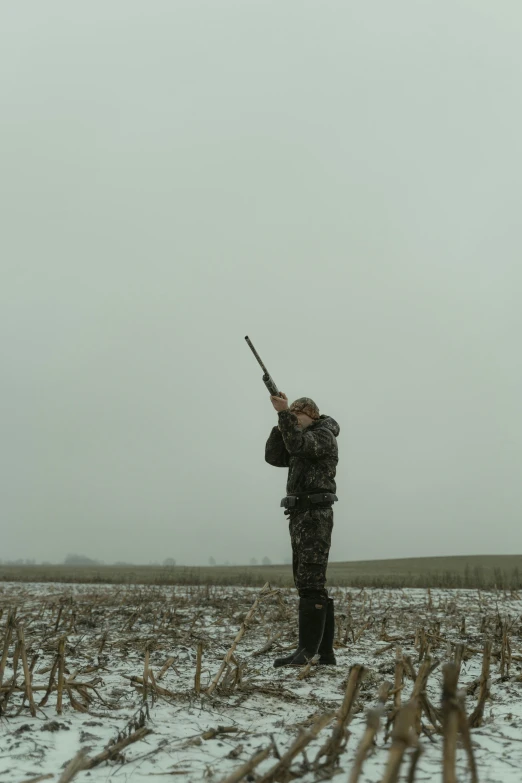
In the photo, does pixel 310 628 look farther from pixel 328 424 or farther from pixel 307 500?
pixel 328 424

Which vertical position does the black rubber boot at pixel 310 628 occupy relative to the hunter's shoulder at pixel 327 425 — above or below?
below

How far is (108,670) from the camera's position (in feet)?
17.1

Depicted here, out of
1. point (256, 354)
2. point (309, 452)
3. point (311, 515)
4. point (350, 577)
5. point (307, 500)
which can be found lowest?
point (350, 577)

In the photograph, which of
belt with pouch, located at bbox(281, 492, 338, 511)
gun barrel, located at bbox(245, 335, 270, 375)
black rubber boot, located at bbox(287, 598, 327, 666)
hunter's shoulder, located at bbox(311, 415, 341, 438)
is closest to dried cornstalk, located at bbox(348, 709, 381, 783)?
black rubber boot, located at bbox(287, 598, 327, 666)

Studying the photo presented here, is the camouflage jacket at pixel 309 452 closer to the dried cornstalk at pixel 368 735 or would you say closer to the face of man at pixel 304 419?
the face of man at pixel 304 419

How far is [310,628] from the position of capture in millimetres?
5781

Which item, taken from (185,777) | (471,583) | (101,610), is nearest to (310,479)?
(185,777)

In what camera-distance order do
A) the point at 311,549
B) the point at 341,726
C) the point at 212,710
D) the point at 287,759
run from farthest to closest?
the point at 311,549 → the point at 212,710 → the point at 341,726 → the point at 287,759

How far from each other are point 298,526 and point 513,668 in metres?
2.29

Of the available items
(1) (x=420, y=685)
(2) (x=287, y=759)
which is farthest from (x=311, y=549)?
(2) (x=287, y=759)

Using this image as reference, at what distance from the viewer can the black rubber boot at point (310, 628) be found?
5702 millimetres

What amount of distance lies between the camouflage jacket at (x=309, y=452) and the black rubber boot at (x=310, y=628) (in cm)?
108

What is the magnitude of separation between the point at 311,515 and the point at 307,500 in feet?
0.48

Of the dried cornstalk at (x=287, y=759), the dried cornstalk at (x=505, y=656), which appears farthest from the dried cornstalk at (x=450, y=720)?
the dried cornstalk at (x=505, y=656)
